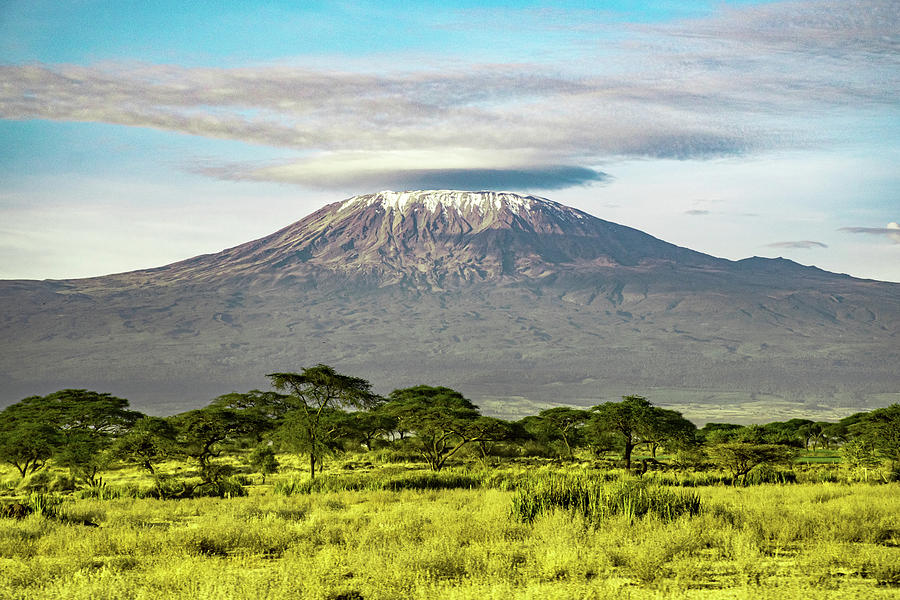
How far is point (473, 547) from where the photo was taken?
15852 mm

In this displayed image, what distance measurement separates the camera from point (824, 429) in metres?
70.2

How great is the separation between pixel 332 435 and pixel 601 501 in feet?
78.4

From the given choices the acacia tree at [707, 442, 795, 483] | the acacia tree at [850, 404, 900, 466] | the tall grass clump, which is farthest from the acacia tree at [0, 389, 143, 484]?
the acacia tree at [850, 404, 900, 466]

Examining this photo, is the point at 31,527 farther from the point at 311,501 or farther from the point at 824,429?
the point at 824,429

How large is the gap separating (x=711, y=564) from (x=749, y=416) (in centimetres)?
19354

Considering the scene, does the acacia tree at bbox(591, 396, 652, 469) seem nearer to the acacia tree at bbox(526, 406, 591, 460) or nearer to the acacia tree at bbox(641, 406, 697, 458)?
the acacia tree at bbox(641, 406, 697, 458)

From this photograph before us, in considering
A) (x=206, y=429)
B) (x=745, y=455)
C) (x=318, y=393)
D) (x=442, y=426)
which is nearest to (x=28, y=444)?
(x=206, y=429)

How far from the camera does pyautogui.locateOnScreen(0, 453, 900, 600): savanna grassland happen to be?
1280 centimetres

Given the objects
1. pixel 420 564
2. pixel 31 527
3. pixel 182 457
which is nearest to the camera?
pixel 420 564

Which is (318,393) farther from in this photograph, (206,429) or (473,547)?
(473,547)

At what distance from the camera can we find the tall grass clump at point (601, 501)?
750 inches

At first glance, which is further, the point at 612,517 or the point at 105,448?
the point at 105,448

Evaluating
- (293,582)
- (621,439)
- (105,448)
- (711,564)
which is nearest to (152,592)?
(293,582)

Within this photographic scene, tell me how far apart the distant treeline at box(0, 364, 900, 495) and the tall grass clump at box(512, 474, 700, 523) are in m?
14.6
